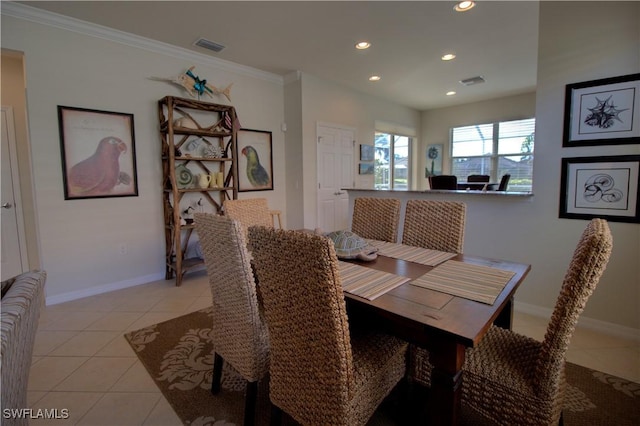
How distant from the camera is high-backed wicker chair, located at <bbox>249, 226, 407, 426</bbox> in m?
0.96

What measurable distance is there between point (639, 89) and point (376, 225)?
2.01m

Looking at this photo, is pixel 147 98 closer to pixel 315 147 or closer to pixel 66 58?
pixel 66 58

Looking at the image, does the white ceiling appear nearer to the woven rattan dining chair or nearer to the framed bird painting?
the framed bird painting

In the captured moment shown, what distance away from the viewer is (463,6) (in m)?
2.75

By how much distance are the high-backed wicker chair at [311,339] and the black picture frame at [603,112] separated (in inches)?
91.7

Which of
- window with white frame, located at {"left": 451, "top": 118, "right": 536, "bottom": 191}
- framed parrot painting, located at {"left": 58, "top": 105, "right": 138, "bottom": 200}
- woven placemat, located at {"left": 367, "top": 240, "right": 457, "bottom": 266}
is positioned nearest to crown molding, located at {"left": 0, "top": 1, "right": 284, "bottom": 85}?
framed parrot painting, located at {"left": 58, "top": 105, "right": 138, "bottom": 200}

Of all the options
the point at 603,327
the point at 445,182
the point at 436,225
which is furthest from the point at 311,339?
the point at 445,182

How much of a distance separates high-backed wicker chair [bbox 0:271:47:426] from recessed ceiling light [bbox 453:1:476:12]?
11.2 feet

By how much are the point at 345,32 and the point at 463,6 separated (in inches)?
44.1

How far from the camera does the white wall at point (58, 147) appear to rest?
280 cm

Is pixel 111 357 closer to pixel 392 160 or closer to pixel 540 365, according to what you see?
pixel 540 365

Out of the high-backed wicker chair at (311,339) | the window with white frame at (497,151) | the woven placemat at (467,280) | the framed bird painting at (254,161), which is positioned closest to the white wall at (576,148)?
the woven placemat at (467,280)

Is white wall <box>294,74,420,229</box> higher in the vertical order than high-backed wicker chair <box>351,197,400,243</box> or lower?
higher

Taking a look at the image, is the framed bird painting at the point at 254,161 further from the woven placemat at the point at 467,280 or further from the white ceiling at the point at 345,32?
the woven placemat at the point at 467,280
